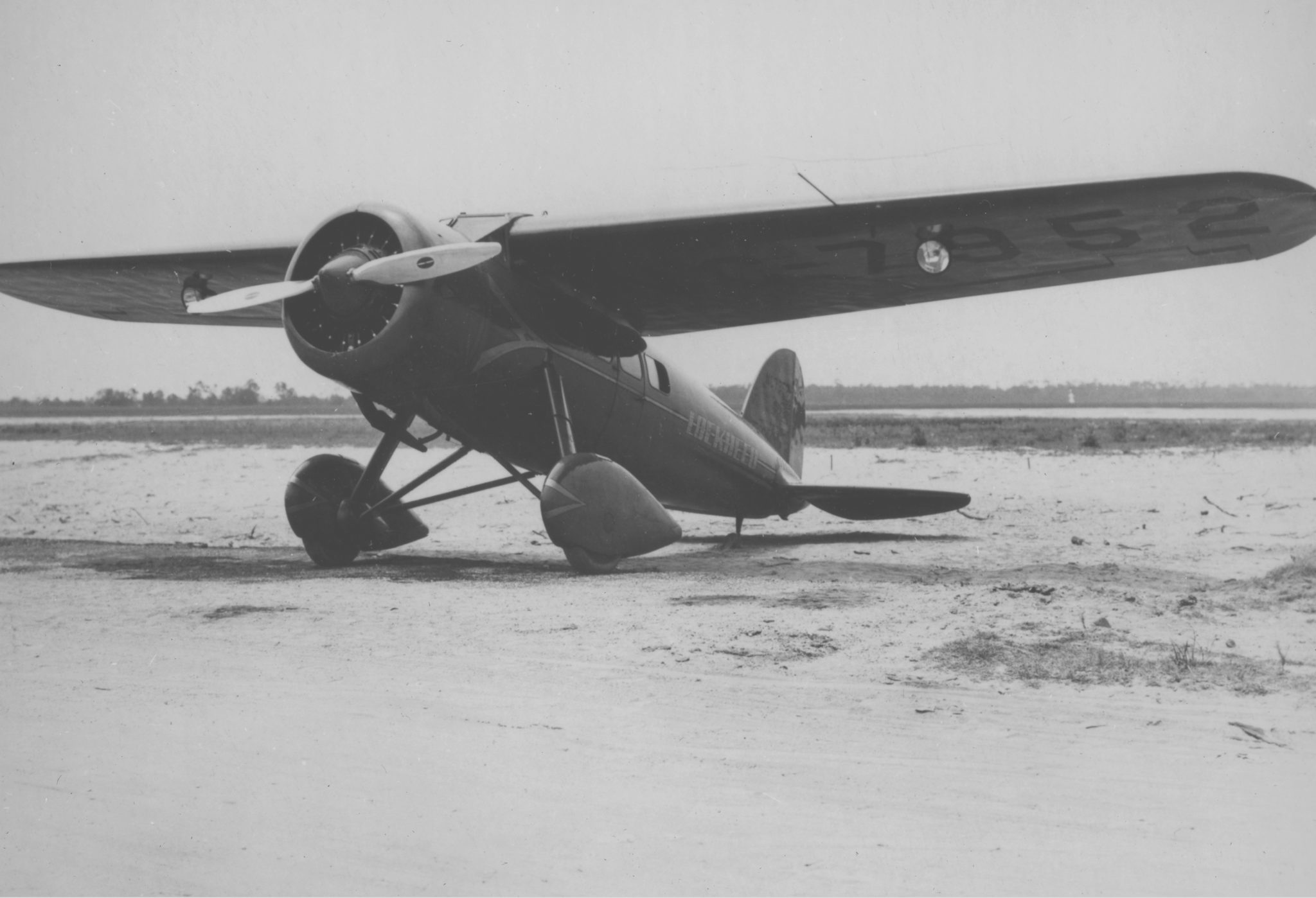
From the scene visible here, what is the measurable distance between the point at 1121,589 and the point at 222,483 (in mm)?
15041

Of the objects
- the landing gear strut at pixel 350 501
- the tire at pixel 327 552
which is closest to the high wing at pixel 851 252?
the landing gear strut at pixel 350 501

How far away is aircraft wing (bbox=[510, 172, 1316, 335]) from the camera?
22.5 feet

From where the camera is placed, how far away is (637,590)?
24.0 feet

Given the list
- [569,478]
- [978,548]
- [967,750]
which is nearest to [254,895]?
[967,750]

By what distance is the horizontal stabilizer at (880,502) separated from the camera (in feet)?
36.3

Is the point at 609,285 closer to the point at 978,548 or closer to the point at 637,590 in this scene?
the point at 637,590

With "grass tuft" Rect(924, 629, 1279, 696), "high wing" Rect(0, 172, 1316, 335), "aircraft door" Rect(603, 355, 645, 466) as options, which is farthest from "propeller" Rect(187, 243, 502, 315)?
"grass tuft" Rect(924, 629, 1279, 696)

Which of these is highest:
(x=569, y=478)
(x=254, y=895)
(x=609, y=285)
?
(x=609, y=285)

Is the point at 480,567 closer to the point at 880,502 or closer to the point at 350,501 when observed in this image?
the point at 350,501

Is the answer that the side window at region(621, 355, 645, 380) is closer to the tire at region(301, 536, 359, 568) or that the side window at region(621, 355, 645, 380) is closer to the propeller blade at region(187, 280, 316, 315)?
the tire at region(301, 536, 359, 568)

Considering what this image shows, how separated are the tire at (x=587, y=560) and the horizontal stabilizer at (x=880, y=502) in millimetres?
4043

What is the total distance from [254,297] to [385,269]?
1.13 metres

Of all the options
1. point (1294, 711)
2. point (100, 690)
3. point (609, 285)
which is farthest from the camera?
point (609, 285)

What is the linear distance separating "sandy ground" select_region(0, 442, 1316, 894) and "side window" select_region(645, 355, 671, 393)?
7.66 ft
